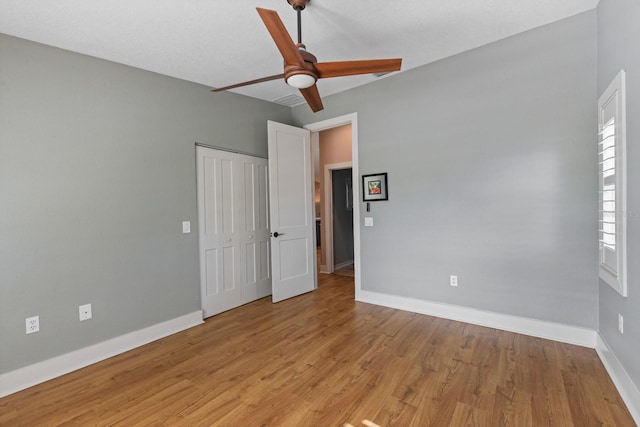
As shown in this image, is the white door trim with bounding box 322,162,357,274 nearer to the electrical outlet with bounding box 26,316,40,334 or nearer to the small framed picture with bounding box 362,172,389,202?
the small framed picture with bounding box 362,172,389,202

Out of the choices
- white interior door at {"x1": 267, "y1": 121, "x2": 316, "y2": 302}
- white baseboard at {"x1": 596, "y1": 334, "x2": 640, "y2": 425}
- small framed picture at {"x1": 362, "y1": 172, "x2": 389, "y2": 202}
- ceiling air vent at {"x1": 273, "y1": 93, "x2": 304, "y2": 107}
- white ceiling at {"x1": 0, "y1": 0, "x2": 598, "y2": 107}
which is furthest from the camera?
ceiling air vent at {"x1": 273, "y1": 93, "x2": 304, "y2": 107}

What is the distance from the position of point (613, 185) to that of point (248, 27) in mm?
2926

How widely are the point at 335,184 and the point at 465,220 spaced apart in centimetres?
311

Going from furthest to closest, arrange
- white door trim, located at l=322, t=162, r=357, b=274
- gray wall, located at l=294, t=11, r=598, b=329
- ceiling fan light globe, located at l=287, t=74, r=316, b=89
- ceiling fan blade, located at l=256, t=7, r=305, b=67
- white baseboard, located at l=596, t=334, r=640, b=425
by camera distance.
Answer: white door trim, located at l=322, t=162, r=357, b=274 < gray wall, located at l=294, t=11, r=598, b=329 < ceiling fan light globe, located at l=287, t=74, r=316, b=89 < white baseboard, located at l=596, t=334, r=640, b=425 < ceiling fan blade, located at l=256, t=7, r=305, b=67

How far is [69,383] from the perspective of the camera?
7.29 ft

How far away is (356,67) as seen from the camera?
6.08 feet

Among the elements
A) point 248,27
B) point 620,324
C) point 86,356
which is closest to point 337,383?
point 620,324

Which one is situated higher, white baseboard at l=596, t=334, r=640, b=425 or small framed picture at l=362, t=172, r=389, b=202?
small framed picture at l=362, t=172, r=389, b=202

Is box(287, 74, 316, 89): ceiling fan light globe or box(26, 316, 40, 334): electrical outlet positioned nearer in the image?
box(287, 74, 316, 89): ceiling fan light globe

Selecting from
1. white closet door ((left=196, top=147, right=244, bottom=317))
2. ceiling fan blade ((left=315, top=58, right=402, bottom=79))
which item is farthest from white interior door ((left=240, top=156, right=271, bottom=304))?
ceiling fan blade ((left=315, top=58, right=402, bottom=79))

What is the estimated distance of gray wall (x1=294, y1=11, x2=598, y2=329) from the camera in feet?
8.01

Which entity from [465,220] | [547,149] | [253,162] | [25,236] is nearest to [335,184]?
[253,162]

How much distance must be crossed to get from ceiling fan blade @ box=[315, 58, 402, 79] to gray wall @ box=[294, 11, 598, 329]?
1490 millimetres

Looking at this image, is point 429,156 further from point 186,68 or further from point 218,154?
point 186,68
